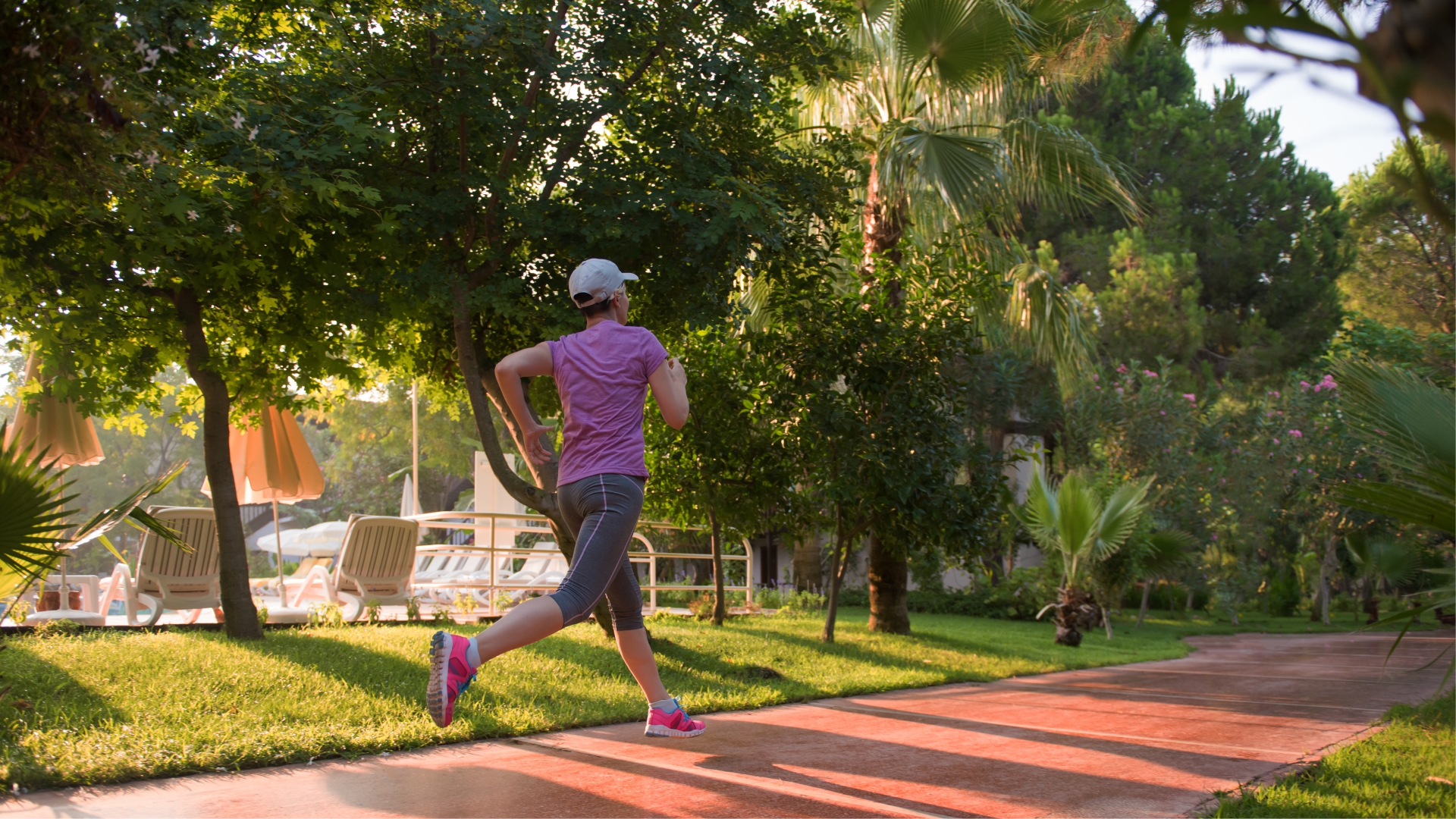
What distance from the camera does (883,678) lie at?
7312mm

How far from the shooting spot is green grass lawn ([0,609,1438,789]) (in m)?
4.12

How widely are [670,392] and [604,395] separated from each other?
0.26m

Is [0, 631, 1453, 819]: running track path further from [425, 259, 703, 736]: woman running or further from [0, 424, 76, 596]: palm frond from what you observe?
[0, 424, 76, 596]: palm frond

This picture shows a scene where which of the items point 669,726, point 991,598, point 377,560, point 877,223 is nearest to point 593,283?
point 669,726

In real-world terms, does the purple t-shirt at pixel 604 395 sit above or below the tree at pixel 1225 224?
below

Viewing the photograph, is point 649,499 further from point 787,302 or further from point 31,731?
point 31,731

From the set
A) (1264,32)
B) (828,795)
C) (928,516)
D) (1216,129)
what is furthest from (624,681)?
(1216,129)

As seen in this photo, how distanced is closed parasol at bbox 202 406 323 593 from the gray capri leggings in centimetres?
785

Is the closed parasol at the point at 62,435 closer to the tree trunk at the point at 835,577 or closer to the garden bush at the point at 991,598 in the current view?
the tree trunk at the point at 835,577

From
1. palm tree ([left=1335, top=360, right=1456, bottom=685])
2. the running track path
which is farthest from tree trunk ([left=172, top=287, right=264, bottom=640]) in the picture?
palm tree ([left=1335, top=360, right=1456, bottom=685])

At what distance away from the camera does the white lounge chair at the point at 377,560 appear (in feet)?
31.1

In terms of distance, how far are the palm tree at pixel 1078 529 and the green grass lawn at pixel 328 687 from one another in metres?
3.06

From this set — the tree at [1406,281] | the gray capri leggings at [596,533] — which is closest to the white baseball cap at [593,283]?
the gray capri leggings at [596,533]

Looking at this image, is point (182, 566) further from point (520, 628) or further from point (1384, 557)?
point (1384, 557)
